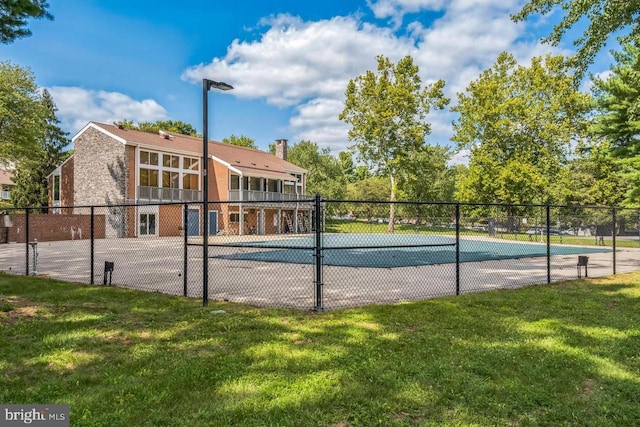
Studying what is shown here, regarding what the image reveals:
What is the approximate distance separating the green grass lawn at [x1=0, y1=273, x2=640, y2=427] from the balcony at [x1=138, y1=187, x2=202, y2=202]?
24.0 m

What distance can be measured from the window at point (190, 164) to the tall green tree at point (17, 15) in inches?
941

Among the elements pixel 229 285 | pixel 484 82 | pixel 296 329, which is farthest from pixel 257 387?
pixel 484 82

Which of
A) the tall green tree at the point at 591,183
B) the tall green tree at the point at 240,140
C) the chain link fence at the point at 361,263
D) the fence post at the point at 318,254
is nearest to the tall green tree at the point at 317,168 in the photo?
the tall green tree at the point at 240,140

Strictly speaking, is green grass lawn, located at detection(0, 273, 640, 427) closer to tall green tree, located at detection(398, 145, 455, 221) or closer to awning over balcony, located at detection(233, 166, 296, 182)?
awning over balcony, located at detection(233, 166, 296, 182)

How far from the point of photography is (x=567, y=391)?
3.34 metres

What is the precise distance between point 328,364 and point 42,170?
143 ft

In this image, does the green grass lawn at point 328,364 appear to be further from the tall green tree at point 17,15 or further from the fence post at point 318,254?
the tall green tree at point 17,15

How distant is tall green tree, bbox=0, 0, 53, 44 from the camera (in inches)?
297

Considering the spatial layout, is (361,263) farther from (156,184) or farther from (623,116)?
(156,184)

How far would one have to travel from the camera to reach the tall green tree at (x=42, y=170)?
1443 inches

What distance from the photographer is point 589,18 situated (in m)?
8.89

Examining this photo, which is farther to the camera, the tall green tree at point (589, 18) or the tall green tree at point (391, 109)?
the tall green tree at point (391, 109)

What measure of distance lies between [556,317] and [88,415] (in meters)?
5.90

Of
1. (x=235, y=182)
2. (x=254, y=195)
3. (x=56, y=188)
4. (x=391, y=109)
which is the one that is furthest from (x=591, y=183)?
(x=56, y=188)
